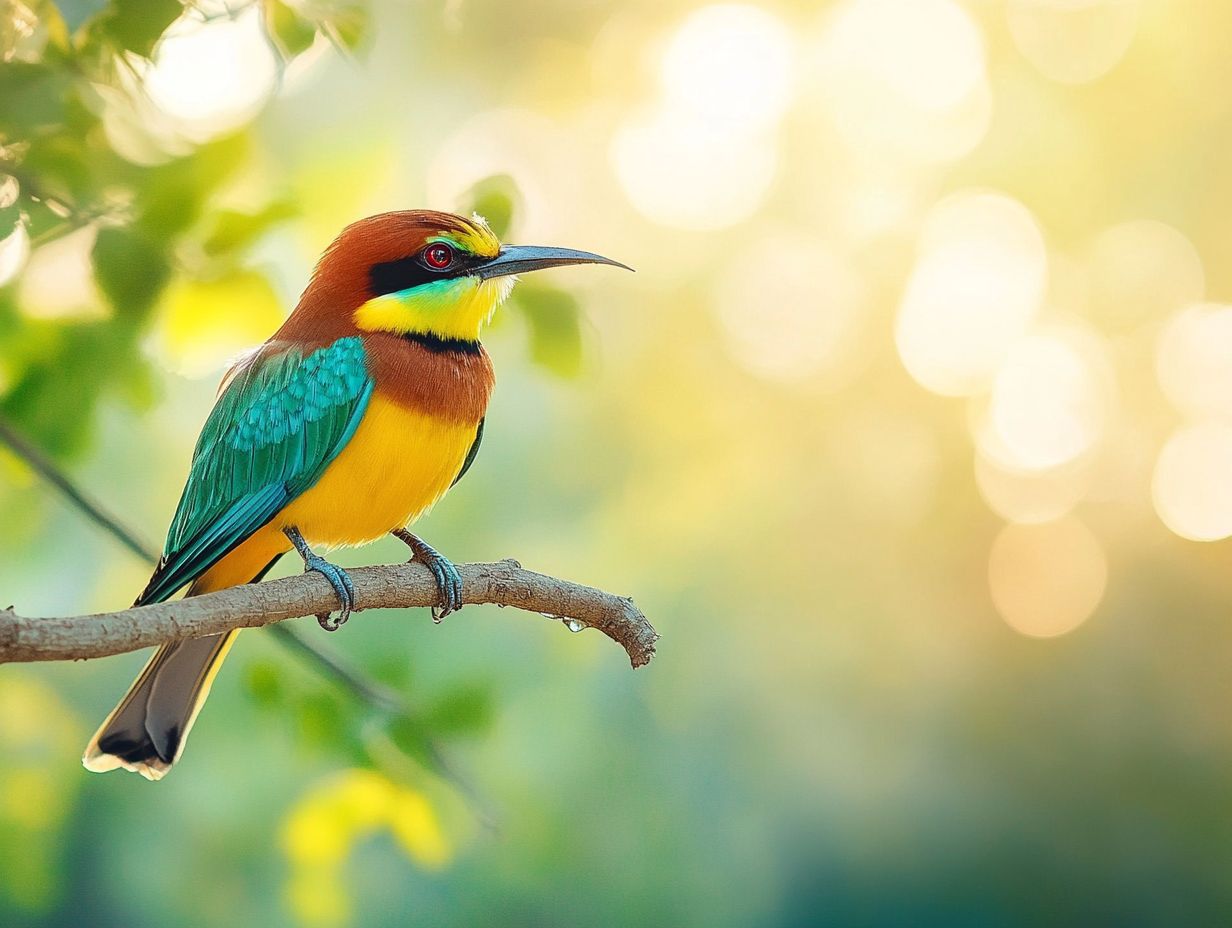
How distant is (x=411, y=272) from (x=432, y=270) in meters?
0.04

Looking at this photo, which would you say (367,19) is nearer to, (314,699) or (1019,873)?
(314,699)

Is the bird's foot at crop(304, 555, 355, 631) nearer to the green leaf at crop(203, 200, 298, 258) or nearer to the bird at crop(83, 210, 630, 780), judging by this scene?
the bird at crop(83, 210, 630, 780)

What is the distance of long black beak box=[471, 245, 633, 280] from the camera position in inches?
76.1

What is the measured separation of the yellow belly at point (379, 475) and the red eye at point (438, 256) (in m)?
0.22

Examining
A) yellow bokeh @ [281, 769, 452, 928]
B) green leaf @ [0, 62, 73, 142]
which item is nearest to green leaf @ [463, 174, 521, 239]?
green leaf @ [0, 62, 73, 142]

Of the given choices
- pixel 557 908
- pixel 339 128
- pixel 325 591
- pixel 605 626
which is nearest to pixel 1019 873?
pixel 557 908

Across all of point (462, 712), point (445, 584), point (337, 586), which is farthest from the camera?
point (462, 712)

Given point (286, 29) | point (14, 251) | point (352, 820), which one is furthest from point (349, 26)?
point (352, 820)

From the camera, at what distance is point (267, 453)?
6.29ft

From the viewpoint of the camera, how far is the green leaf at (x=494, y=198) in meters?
1.89

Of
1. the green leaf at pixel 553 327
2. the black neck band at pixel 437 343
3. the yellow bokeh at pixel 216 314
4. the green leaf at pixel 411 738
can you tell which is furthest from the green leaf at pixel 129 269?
the green leaf at pixel 411 738

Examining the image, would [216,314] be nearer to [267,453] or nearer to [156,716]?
[267,453]

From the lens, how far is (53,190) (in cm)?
172

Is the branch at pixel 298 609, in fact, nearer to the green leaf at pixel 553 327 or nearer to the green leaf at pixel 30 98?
the green leaf at pixel 553 327
